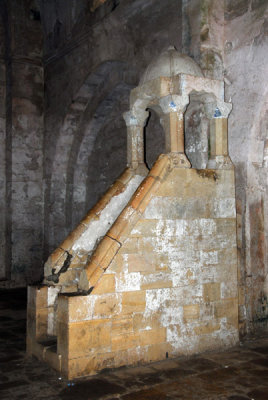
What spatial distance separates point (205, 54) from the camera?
5.51 meters

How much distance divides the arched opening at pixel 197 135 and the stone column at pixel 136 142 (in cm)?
73

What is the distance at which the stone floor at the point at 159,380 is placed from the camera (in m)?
3.47

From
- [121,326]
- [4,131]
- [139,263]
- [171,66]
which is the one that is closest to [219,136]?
[171,66]

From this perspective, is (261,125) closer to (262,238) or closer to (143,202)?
(262,238)

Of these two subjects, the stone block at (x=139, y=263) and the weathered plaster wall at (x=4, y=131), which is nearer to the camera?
the stone block at (x=139, y=263)

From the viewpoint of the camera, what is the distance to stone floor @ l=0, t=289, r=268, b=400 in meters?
3.47

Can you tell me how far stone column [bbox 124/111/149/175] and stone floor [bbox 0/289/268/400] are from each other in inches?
82.5

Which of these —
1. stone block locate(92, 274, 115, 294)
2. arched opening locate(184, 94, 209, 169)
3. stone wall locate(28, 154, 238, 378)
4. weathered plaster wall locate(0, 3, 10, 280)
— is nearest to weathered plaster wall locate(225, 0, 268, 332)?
arched opening locate(184, 94, 209, 169)

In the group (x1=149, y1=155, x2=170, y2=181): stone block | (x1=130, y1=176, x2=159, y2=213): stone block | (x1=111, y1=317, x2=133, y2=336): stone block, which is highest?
(x1=149, y1=155, x2=170, y2=181): stone block

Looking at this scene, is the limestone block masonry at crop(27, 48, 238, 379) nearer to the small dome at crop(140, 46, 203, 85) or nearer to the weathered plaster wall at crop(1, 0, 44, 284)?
the small dome at crop(140, 46, 203, 85)

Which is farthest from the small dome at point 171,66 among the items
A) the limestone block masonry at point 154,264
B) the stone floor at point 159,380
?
the stone floor at point 159,380

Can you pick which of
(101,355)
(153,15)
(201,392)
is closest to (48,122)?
(153,15)

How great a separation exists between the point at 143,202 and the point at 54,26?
6121 millimetres

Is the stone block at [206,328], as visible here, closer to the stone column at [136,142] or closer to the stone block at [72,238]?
the stone block at [72,238]
